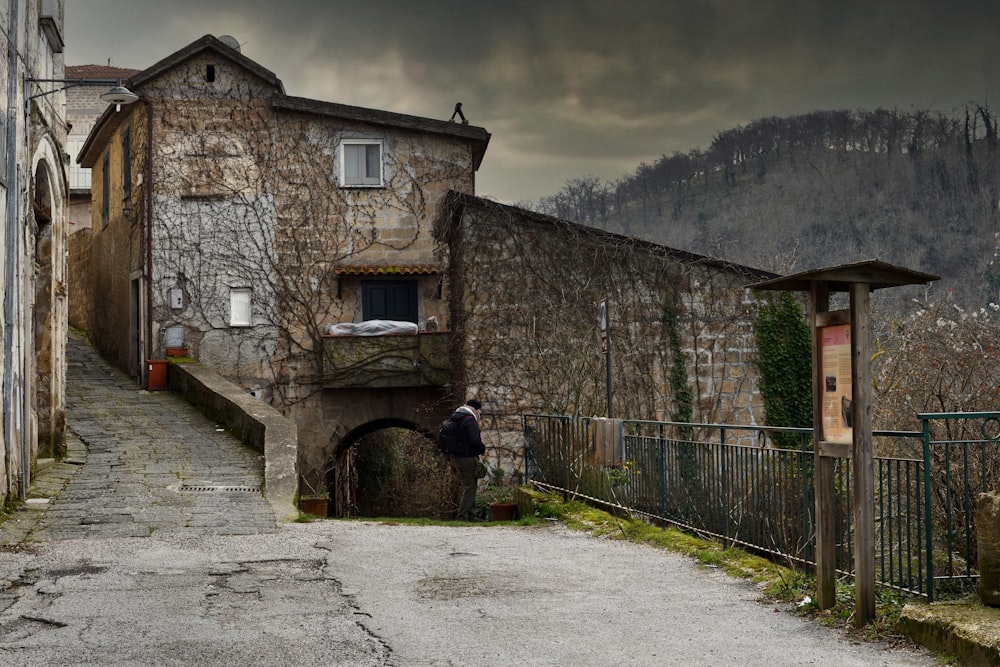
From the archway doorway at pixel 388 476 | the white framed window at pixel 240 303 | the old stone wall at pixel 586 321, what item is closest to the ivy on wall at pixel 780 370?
the old stone wall at pixel 586 321

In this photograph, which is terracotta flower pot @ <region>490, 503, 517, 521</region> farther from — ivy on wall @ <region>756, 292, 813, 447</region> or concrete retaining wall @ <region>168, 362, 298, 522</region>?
ivy on wall @ <region>756, 292, 813, 447</region>

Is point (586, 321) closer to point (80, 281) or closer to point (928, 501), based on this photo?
point (928, 501)

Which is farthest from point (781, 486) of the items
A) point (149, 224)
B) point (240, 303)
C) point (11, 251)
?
point (149, 224)

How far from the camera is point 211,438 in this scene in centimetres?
1623

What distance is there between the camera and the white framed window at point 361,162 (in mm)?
22750

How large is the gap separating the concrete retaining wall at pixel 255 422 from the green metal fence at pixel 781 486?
333cm

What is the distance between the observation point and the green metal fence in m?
6.73

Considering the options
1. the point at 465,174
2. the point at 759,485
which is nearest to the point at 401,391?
the point at 465,174

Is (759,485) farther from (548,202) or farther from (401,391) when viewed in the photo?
(548,202)

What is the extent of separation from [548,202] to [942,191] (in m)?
20.3

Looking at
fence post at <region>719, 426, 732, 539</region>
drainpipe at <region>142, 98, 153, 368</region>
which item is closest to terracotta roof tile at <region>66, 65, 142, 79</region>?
drainpipe at <region>142, 98, 153, 368</region>

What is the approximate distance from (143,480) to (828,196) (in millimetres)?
52517

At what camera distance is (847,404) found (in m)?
6.54

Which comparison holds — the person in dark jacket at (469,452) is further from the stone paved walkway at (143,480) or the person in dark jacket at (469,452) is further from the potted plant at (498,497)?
the stone paved walkway at (143,480)
